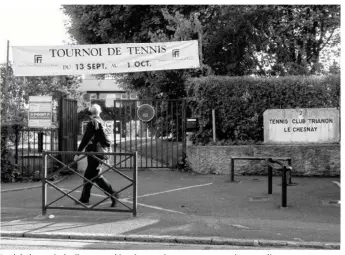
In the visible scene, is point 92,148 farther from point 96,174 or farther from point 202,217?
point 202,217

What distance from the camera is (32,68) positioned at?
11.9 m

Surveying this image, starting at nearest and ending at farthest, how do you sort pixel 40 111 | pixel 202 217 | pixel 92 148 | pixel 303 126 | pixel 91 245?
pixel 91 245
pixel 202 217
pixel 92 148
pixel 40 111
pixel 303 126

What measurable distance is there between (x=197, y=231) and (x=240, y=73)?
11.6 metres

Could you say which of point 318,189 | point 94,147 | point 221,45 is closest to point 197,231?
point 94,147

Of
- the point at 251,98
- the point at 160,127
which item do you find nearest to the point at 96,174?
the point at 251,98

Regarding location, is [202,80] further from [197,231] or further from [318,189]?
[197,231]

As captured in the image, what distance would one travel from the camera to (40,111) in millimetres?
11289

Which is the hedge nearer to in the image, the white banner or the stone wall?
the stone wall

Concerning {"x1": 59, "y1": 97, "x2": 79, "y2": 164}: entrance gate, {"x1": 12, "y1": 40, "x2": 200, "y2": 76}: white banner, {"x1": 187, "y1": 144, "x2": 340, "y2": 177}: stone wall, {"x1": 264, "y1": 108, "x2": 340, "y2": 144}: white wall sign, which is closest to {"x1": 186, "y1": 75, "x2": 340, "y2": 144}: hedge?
{"x1": 264, "y1": 108, "x2": 340, "y2": 144}: white wall sign

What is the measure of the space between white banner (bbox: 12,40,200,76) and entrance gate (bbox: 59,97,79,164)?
955mm

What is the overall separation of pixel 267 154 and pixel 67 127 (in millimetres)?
5515

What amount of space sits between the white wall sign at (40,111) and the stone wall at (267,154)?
13.1 ft

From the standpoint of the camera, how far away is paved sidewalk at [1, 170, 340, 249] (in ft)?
20.4

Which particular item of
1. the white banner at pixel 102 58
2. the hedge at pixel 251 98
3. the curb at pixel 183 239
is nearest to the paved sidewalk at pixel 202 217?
the curb at pixel 183 239
